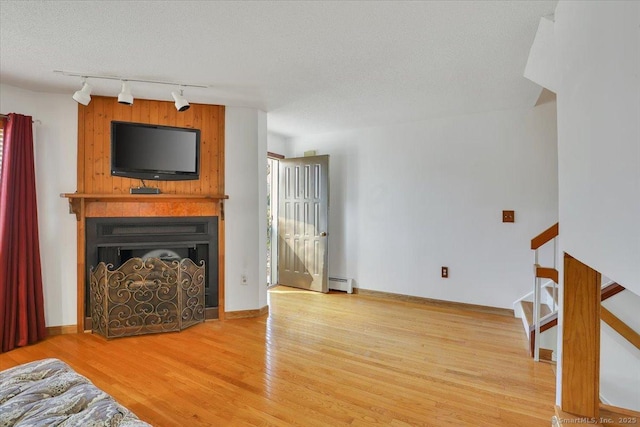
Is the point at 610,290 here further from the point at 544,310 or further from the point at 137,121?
the point at 137,121

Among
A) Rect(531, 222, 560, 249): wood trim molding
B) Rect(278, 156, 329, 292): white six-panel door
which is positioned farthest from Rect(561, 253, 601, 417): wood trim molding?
Rect(278, 156, 329, 292): white six-panel door

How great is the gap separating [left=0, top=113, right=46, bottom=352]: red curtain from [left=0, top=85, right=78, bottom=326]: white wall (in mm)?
127

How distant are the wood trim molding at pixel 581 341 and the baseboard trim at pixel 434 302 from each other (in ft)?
7.06

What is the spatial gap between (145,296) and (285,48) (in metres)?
2.66

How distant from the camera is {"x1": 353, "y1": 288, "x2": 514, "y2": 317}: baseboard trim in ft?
12.3

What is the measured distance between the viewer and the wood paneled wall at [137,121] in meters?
3.24

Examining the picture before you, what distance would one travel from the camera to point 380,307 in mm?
4051

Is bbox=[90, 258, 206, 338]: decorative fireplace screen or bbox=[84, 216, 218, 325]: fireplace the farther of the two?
bbox=[84, 216, 218, 325]: fireplace

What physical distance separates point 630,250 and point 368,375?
191 centimetres

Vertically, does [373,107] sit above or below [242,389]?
above

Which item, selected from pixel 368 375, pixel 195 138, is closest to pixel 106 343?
pixel 195 138

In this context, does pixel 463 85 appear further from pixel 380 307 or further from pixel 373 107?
pixel 380 307

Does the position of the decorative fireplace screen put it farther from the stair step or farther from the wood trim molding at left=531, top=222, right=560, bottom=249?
the stair step

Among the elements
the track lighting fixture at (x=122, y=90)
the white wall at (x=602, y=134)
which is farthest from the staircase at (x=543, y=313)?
the track lighting fixture at (x=122, y=90)
